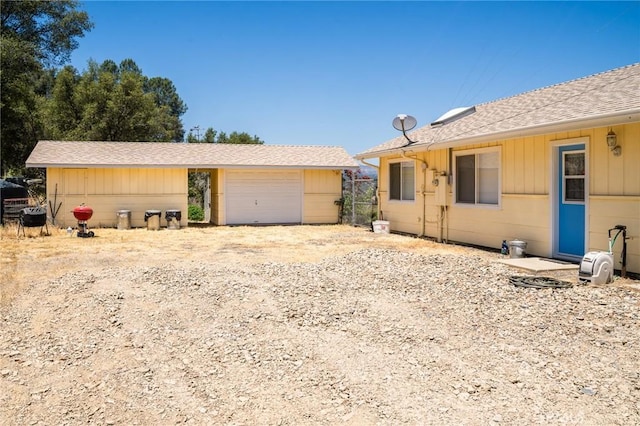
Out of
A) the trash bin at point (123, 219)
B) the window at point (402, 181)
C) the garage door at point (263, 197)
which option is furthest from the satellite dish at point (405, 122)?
the trash bin at point (123, 219)

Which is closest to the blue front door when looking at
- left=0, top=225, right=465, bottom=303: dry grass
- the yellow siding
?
the yellow siding

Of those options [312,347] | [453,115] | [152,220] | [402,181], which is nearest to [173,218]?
[152,220]

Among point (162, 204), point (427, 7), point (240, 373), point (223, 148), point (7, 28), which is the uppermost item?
point (7, 28)

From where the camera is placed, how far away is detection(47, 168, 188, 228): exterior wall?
1722 cm

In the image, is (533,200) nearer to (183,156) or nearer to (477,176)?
(477,176)

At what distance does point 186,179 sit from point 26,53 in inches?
433

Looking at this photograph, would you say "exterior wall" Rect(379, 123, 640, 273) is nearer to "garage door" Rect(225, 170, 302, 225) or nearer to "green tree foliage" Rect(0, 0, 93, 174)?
"garage door" Rect(225, 170, 302, 225)

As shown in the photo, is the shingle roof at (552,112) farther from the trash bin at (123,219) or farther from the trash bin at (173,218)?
the trash bin at (123,219)

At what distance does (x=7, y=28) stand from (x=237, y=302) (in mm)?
25681

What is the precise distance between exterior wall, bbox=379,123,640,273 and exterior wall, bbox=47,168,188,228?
8521 millimetres

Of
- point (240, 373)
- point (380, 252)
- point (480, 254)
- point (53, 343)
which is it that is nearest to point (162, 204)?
point (380, 252)

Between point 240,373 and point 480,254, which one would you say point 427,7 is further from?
point 240,373

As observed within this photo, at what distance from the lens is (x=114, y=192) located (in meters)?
17.7

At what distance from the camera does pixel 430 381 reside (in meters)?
3.77
